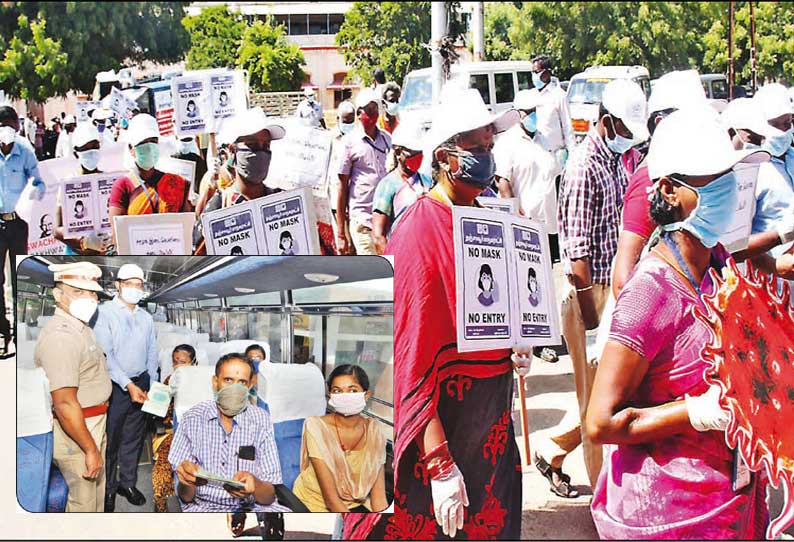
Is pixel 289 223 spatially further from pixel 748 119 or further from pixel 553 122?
pixel 553 122

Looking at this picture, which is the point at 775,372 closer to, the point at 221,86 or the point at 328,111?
the point at 221,86

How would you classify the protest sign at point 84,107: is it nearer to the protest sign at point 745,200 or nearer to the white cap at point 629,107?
the white cap at point 629,107

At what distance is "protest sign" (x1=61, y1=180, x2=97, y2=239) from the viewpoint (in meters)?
7.05

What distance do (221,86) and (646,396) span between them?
867 cm

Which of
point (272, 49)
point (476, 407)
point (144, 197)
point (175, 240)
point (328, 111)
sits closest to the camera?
point (476, 407)

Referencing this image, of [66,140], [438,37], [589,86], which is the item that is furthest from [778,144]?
[589,86]

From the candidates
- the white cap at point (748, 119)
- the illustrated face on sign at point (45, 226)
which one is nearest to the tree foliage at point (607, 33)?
the illustrated face on sign at point (45, 226)

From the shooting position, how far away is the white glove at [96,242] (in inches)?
272

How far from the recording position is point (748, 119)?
6270 mm

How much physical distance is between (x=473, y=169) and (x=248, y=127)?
2.08 m

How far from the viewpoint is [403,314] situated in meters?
3.35

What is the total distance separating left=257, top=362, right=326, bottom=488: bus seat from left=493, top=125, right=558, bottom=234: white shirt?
5.47 meters

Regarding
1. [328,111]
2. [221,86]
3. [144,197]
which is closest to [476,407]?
[144,197]

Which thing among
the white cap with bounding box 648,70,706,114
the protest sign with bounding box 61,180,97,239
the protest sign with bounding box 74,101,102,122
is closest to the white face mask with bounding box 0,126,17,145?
the protest sign with bounding box 61,180,97,239
